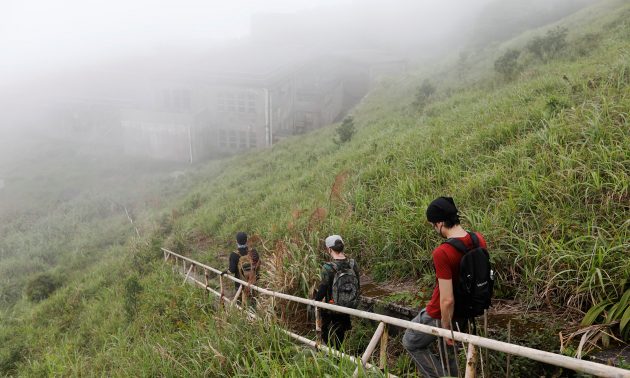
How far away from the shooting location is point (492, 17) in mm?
34750

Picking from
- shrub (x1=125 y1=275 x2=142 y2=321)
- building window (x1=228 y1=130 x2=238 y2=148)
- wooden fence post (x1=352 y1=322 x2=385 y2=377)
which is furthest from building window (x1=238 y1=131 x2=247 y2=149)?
wooden fence post (x1=352 y1=322 x2=385 y2=377)

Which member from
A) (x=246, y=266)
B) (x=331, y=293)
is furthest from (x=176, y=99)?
(x=331, y=293)

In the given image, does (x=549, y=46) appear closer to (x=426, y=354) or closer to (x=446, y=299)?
(x=446, y=299)

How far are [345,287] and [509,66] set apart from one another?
41.2ft

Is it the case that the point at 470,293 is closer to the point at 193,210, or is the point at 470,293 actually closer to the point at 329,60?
the point at 193,210

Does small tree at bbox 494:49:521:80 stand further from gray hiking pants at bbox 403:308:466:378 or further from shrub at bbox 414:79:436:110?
gray hiking pants at bbox 403:308:466:378

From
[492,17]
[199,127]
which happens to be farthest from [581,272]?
[492,17]

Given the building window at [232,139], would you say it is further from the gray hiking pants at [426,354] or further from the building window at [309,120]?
the gray hiking pants at [426,354]

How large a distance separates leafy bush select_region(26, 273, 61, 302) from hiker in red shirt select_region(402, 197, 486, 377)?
41.6 feet

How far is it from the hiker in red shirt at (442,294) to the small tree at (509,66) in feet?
38.6

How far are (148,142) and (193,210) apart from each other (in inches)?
794

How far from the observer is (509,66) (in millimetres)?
13539

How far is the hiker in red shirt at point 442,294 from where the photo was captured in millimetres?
2965

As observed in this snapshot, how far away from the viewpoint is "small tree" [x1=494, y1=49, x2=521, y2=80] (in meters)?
13.1
